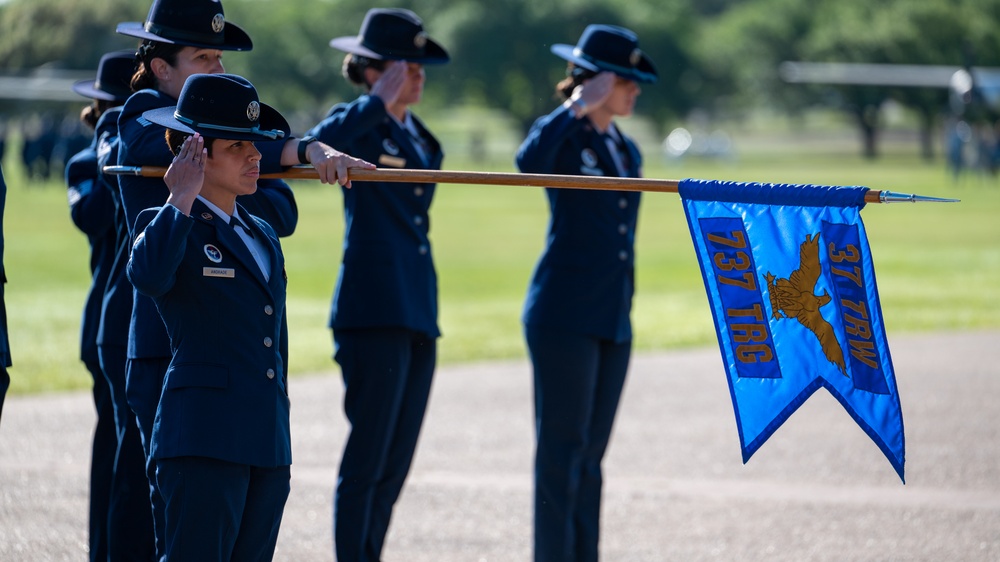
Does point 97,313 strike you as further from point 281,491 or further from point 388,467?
point 281,491

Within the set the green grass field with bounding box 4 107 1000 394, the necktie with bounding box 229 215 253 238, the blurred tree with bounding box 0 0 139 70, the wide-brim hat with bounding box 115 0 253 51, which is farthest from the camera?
the blurred tree with bounding box 0 0 139 70

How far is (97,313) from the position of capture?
5.72m

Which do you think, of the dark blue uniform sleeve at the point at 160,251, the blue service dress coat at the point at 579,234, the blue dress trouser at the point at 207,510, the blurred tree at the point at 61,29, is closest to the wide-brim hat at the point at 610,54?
the blue service dress coat at the point at 579,234

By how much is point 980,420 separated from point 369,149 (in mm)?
5592

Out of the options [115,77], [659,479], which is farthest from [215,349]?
[659,479]

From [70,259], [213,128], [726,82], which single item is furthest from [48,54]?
[213,128]

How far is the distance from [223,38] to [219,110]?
92 cm

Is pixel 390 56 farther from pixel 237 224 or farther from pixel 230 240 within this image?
pixel 230 240

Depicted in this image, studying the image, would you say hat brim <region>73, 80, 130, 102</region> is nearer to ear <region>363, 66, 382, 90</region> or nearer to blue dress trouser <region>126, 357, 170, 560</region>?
ear <region>363, 66, 382, 90</region>

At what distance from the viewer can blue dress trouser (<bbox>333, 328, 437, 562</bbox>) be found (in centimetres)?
561

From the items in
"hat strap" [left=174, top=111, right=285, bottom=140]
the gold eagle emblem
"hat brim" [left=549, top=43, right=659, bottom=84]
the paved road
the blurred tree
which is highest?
the blurred tree

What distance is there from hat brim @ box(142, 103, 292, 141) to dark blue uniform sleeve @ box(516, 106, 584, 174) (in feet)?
5.41

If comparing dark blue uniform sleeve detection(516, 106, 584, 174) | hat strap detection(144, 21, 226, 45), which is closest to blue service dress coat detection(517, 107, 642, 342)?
dark blue uniform sleeve detection(516, 106, 584, 174)

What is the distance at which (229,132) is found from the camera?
4055mm
